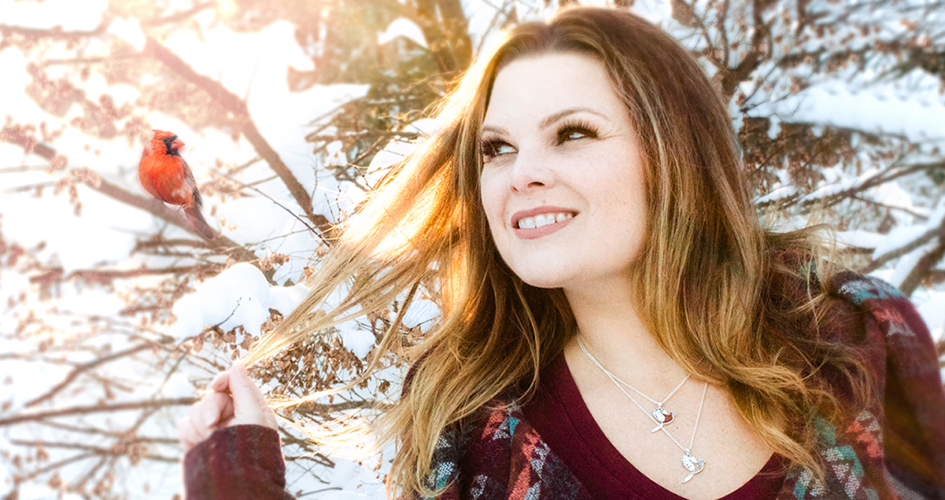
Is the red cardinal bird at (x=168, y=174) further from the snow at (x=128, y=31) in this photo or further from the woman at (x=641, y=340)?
the woman at (x=641, y=340)

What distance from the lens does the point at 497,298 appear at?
1845 mm

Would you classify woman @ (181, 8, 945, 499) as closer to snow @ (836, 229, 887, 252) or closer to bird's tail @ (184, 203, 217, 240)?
bird's tail @ (184, 203, 217, 240)

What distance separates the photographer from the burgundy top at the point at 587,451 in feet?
4.40

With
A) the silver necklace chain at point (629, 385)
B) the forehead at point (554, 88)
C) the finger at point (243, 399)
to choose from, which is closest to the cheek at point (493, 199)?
the forehead at point (554, 88)

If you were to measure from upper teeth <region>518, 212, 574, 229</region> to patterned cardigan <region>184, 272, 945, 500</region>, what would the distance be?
543 millimetres

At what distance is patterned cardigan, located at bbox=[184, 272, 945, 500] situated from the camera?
1.30 m

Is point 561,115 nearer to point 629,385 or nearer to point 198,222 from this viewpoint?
point 629,385

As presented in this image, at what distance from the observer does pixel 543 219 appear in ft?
4.65

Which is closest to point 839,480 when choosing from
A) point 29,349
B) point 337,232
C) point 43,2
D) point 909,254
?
point 909,254

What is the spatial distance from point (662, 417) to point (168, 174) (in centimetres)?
157

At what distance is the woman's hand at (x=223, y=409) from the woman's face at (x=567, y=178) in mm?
732

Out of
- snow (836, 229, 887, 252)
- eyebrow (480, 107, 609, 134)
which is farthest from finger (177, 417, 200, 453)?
snow (836, 229, 887, 252)

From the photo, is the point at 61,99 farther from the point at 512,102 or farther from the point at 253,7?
the point at 512,102

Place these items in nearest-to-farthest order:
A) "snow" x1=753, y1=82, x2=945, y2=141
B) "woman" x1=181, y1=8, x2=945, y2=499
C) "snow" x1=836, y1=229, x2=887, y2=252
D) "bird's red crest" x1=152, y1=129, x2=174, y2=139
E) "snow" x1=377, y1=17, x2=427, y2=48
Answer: "woman" x1=181, y1=8, x2=945, y2=499 → "bird's red crest" x1=152, y1=129, x2=174, y2=139 → "snow" x1=836, y1=229, x2=887, y2=252 → "snow" x1=753, y1=82, x2=945, y2=141 → "snow" x1=377, y1=17, x2=427, y2=48
